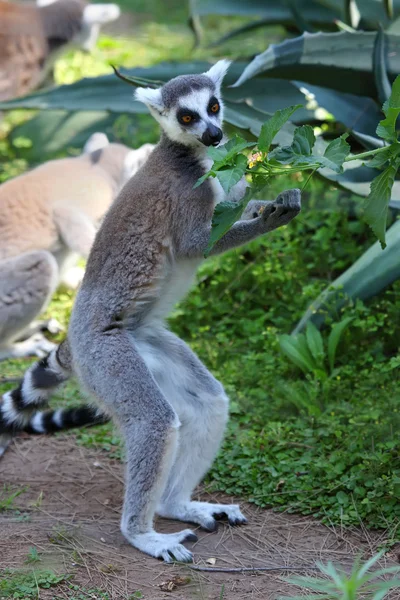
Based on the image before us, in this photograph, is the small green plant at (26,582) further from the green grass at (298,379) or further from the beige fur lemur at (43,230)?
the beige fur lemur at (43,230)

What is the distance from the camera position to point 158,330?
3.57 meters

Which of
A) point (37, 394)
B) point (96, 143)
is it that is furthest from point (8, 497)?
point (96, 143)

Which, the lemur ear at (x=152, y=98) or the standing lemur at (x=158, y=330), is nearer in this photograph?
the standing lemur at (x=158, y=330)

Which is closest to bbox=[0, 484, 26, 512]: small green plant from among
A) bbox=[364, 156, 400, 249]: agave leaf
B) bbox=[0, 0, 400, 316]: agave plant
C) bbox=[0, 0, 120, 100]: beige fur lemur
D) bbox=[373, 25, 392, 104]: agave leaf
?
bbox=[0, 0, 400, 316]: agave plant

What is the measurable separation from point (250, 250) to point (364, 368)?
1.38m

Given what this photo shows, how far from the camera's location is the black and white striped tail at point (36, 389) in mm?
3621

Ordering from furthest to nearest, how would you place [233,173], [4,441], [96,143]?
[96,143] → [4,441] → [233,173]

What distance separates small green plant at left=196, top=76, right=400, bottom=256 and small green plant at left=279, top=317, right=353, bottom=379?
5.71 ft

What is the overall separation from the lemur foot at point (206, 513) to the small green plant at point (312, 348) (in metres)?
1.06

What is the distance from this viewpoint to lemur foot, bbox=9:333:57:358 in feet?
17.7

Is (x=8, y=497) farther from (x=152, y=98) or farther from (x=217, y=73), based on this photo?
(x=217, y=73)

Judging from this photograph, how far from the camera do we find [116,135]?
24.6ft

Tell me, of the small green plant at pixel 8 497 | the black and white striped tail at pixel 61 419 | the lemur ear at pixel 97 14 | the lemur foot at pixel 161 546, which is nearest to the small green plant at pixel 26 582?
the lemur foot at pixel 161 546

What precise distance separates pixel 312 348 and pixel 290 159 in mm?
1955
